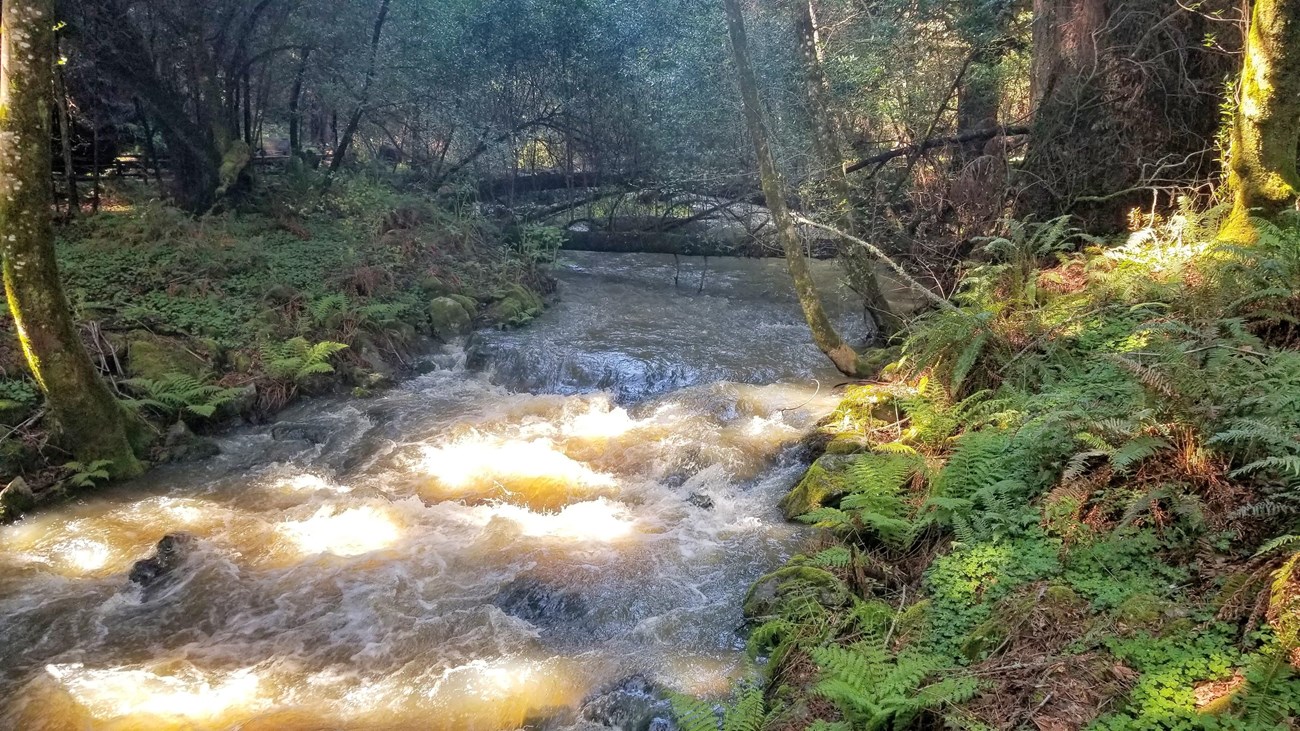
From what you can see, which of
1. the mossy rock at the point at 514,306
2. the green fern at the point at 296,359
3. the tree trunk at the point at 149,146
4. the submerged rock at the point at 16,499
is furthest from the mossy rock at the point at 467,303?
the submerged rock at the point at 16,499

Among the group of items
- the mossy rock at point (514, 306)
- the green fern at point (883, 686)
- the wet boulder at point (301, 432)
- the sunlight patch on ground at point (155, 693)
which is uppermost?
the mossy rock at point (514, 306)

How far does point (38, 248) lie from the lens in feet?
23.4

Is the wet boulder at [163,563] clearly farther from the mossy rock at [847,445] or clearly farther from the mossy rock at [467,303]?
the mossy rock at [467,303]

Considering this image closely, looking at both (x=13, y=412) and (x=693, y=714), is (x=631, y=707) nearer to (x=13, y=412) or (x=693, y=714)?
(x=693, y=714)

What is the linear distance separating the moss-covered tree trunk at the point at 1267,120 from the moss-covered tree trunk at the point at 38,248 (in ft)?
34.9

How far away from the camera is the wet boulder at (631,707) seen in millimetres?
4824

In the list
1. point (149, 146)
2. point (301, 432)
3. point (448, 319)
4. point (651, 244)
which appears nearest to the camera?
point (301, 432)

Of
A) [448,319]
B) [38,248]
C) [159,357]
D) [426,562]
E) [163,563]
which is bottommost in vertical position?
[426,562]

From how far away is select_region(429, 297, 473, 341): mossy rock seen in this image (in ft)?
44.5

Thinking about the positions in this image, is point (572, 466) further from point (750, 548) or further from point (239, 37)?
point (239, 37)

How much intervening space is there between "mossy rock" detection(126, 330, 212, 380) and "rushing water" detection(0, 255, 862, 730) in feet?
4.01

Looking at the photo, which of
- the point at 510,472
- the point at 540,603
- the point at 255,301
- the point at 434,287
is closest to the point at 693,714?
the point at 540,603

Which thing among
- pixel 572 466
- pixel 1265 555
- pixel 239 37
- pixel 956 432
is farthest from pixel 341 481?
pixel 239 37

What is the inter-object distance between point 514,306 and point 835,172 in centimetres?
680
